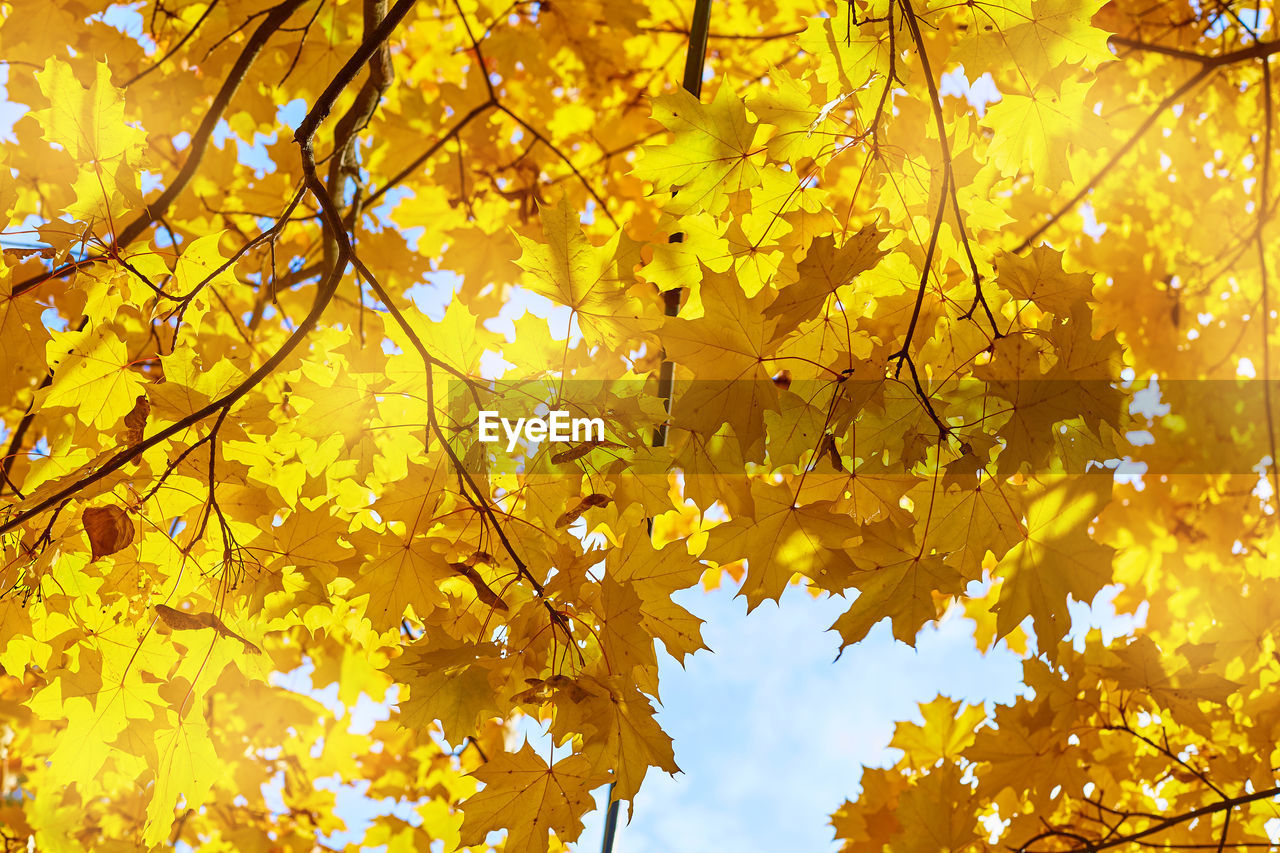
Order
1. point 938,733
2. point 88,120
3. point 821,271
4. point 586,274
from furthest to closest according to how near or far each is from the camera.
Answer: point 938,733
point 88,120
point 586,274
point 821,271

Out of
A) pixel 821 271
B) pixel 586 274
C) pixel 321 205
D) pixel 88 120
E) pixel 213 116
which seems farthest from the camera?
pixel 213 116

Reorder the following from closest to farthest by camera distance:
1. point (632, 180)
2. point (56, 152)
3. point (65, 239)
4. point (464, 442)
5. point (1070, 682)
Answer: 1. point (464, 442)
2. point (65, 239)
3. point (1070, 682)
4. point (56, 152)
5. point (632, 180)

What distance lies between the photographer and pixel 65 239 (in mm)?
A: 1523

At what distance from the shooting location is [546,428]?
4.61ft

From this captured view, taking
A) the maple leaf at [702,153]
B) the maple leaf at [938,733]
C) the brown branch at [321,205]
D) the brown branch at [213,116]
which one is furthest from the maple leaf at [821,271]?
the maple leaf at [938,733]

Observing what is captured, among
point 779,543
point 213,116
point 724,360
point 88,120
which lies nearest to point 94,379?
point 88,120

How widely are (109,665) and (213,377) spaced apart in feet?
2.07

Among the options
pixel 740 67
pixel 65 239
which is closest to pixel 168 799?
pixel 65 239

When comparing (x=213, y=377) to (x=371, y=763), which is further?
(x=371, y=763)

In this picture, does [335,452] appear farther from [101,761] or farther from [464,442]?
[101,761]

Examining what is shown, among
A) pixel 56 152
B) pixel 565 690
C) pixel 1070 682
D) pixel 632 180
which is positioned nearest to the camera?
pixel 565 690

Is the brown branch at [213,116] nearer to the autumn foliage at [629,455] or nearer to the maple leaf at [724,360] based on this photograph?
the autumn foliage at [629,455]

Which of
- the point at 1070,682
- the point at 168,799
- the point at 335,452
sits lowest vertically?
the point at 168,799

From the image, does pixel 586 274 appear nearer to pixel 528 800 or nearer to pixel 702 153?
pixel 702 153
